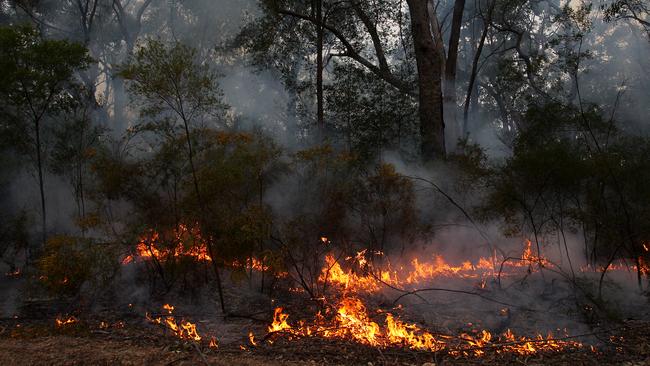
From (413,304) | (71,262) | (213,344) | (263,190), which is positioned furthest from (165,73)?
(413,304)

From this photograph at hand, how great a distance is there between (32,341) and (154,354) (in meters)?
Result: 2.03

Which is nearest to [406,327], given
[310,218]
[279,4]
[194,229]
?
[310,218]

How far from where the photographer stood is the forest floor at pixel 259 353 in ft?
19.1

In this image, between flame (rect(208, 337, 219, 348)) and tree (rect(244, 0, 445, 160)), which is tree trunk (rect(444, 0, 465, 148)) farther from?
flame (rect(208, 337, 219, 348))

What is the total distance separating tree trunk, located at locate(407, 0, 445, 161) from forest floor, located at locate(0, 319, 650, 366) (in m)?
5.88

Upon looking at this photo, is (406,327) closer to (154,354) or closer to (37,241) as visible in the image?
(154,354)

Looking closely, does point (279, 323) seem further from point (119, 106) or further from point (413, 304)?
point (119, 106)

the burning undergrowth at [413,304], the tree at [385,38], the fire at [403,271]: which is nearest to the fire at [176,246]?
the burning undergrowth at [413,304]

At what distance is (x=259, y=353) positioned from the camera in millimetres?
6316

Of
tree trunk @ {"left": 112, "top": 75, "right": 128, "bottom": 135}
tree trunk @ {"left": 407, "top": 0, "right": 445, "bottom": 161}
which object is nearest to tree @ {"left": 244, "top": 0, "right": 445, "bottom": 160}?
tree trunk @ {"left": 407, "top": 0, "right": 445, "bottom": 161}

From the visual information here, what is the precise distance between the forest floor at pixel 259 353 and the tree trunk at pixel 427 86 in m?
5.88

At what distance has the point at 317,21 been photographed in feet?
46.9

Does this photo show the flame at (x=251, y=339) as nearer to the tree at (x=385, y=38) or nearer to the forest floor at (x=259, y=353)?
the forest floor at (x=259, y=353)

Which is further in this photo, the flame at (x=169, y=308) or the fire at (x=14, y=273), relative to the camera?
the fire at (x=14, y=273)
